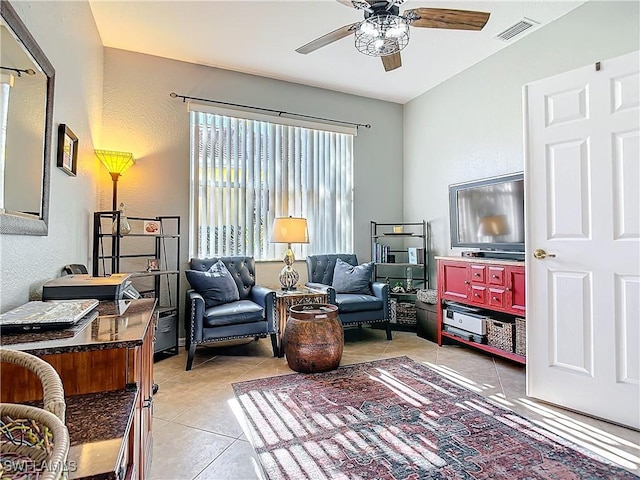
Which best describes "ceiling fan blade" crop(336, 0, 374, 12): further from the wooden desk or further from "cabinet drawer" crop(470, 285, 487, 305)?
"cabinet drawer" crop(470, 285, 487, 305)

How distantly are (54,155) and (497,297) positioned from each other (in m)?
3.31

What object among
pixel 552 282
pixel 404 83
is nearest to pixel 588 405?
pixel 552 282

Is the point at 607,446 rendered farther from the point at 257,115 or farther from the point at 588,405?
the point at 257,115

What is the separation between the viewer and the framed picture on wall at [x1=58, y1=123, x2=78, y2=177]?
6.74 feet

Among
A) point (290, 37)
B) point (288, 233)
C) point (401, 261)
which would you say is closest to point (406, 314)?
point (401, 261)

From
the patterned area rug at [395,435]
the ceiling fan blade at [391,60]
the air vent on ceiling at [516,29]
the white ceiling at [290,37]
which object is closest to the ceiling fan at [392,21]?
the ceiling fan blade at [391,60]

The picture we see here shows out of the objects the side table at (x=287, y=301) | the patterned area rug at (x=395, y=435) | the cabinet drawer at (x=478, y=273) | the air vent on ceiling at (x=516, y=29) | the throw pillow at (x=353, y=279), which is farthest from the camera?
the throw pillow at (x=353, y=279)

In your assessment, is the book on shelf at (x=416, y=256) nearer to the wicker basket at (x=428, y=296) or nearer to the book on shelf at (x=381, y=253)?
the book on shelf at (x=381, y=253)

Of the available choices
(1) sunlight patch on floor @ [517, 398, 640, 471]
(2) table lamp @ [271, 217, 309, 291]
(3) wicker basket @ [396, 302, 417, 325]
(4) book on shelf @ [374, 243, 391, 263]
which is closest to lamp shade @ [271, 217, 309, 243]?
(2) table lamp @ [271, 217, 309, 291]

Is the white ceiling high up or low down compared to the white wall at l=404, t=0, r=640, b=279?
up

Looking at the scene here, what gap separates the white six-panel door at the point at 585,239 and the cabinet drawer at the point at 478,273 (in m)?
0.76

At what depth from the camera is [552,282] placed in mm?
2367

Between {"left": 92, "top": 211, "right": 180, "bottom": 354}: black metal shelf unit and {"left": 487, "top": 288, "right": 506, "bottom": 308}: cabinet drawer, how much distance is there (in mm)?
2863

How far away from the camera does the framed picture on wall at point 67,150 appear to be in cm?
205
